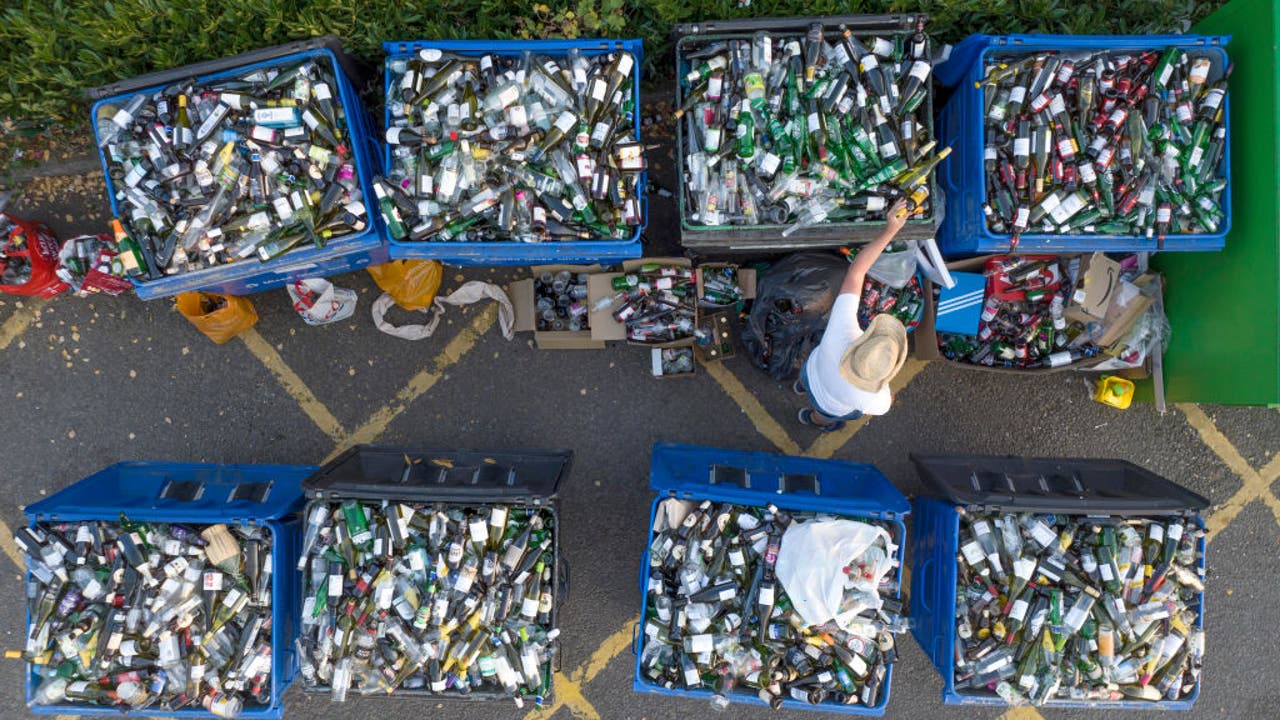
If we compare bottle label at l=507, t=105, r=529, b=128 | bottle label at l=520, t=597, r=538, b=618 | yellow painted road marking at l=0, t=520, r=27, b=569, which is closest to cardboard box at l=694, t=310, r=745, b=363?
bottle label at l=507, t=105, r=529, b=128

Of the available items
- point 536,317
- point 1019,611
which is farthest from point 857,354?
point 536,317

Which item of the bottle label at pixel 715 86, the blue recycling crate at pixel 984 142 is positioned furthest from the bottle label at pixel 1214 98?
the bottle label at pixel 715 86

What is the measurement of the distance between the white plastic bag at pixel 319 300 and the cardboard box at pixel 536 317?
119 centimetres

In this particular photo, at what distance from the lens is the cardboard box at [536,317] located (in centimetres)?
482

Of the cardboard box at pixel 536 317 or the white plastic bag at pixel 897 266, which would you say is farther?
the cardboard box at pixel 536 317

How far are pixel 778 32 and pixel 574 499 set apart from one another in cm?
341

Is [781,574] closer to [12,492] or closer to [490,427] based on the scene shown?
[490,427]

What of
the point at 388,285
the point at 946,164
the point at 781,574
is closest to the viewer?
the point at 781,574

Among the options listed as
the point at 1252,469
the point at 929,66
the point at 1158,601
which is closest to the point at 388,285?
the point at 929,66

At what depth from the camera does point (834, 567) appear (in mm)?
3654

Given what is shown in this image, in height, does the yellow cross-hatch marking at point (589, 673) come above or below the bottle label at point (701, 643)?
below

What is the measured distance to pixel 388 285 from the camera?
4.84m

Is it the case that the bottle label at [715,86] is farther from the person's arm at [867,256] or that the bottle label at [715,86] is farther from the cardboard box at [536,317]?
the cardboard box at [536,317]

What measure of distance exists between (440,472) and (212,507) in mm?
1358
